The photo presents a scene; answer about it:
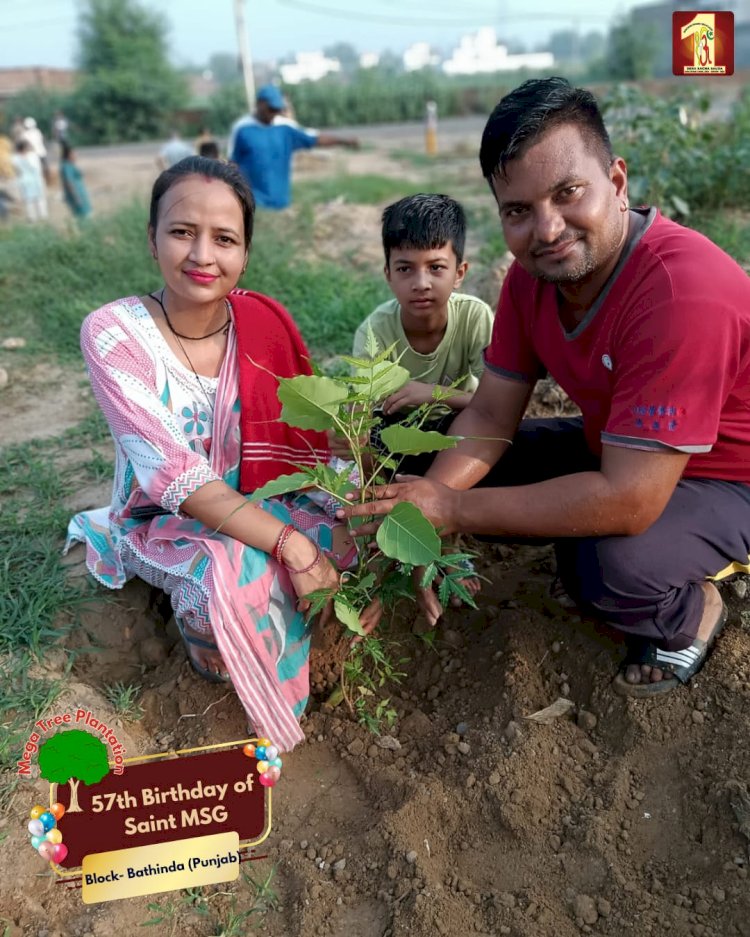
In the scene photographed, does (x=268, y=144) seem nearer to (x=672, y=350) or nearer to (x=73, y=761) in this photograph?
(x=672, y=350)

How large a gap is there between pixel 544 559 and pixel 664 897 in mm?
1099

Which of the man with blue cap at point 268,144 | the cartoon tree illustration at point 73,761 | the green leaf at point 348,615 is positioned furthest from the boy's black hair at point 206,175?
the man with blue cap at point 268,144

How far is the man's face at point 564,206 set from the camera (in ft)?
5.23

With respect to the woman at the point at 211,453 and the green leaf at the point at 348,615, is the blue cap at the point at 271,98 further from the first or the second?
the green leaf at the point at 348,615

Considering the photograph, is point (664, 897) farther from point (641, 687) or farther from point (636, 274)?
point (636, 274)

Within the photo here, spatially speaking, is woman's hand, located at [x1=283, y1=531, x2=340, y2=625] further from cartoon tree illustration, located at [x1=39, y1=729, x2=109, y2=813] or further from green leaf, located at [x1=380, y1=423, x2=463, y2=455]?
cartoon tree illustration, located at [x1=39, y1=729, x2=109, y2=813]

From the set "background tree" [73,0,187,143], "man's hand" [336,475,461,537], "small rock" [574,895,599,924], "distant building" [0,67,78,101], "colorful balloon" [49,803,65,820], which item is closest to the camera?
"small rock" [574,895,599,924]

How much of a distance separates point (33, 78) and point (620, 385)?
126 feet

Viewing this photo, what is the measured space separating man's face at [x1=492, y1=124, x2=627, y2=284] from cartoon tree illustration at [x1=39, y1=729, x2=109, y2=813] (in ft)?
4.72

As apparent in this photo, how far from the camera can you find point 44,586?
226cm

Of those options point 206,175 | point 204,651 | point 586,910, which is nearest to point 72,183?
point 206,175

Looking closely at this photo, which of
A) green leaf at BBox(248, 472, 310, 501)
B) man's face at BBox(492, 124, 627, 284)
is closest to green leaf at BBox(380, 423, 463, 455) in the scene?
green leaf at BBox(248, 472, 310, 501)

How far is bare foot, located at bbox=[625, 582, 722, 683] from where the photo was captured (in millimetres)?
1895

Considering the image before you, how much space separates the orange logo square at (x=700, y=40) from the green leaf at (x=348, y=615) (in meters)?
2.29
